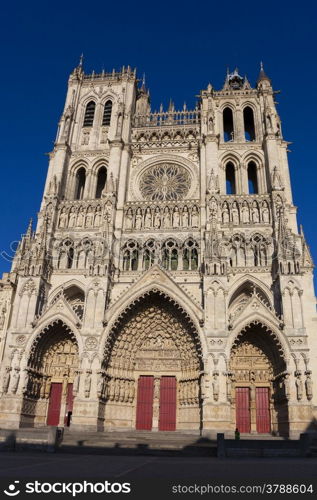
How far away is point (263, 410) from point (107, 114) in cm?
2518

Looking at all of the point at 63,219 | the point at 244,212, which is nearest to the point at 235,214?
the point at 244,212

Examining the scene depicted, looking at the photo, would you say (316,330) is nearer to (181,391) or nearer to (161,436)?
(181,391)

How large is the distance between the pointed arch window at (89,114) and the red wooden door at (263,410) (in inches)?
940

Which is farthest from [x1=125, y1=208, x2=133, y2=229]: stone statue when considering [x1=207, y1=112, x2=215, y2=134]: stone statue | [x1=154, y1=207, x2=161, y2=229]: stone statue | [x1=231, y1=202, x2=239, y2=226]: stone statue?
[x1=207, y1=112, x2=215, y2=134]: stone statue

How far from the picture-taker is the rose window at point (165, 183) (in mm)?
27825

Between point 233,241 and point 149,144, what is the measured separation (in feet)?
35.4

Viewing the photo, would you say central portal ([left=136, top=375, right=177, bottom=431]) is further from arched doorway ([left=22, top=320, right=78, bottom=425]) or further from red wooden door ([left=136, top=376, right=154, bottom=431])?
arched doorway ([left=22, top=320, right=78, bottom=425])

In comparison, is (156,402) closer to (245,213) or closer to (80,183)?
(245,213)

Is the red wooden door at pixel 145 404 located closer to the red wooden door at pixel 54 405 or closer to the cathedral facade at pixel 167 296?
the cathedral facade at pixel 167 296

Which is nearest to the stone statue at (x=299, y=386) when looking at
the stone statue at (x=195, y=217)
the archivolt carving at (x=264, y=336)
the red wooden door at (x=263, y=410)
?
→ the archivolt carving at (x=264, y=336)

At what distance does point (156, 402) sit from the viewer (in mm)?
21516

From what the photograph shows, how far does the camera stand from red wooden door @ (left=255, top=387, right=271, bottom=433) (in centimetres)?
2041

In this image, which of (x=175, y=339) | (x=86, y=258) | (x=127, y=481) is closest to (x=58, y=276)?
(x=86, y=258)

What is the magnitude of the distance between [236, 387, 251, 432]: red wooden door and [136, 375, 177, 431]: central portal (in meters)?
3.44
